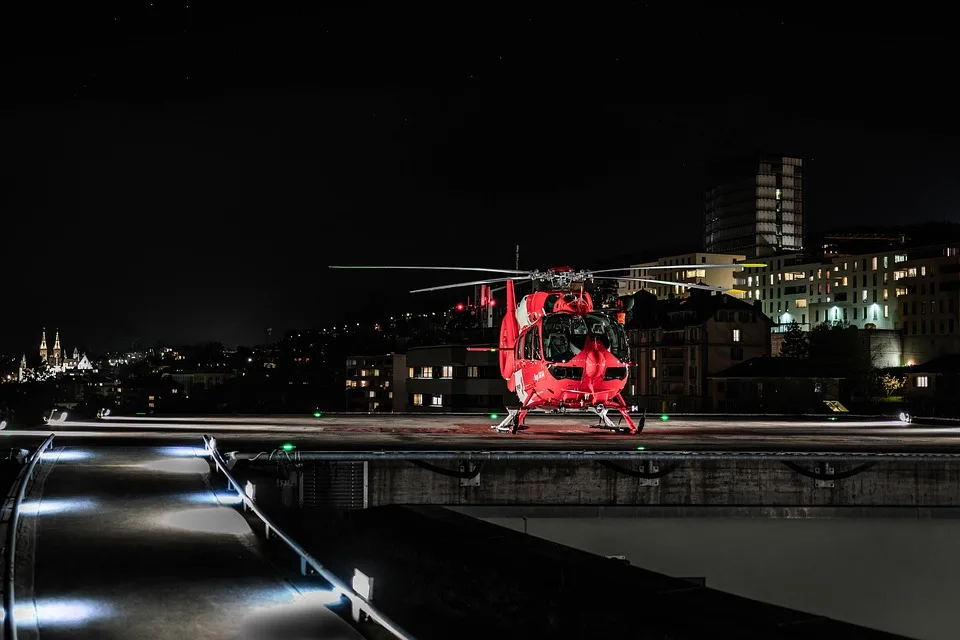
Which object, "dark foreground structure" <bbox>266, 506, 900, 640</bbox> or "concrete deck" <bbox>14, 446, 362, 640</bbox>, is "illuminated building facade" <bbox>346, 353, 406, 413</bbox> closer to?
"dark foreground structure" <bbox>266, 506, 900, 640</bbox>

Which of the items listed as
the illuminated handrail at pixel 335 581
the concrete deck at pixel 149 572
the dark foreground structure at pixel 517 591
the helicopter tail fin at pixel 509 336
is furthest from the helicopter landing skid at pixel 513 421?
the illuminated handrail at pixel 335 581

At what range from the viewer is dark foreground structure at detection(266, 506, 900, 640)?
9.66m

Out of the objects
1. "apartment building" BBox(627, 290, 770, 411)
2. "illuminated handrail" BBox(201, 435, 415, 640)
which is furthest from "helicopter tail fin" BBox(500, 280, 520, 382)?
"apartment building" BBox(627, 290, 770, 411)

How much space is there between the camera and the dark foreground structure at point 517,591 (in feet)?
31.7

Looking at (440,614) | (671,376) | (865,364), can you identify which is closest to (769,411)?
(671,376)

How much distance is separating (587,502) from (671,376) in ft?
330

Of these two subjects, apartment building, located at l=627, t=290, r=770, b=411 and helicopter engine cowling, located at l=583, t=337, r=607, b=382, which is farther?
apartment building, located at l=627, t=290, r=770, b=411

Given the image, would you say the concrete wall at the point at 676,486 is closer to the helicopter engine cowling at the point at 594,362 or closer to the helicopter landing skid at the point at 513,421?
the helicopter engine cowling at the point at 594,362

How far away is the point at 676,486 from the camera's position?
21766mm

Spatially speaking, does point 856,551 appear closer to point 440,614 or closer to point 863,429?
point 440,614

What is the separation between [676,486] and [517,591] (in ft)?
33.6

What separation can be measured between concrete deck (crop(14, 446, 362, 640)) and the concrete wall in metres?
4.92

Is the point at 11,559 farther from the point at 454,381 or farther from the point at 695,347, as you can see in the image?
the point at 695,347

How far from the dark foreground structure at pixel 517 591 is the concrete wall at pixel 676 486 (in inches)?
85.7
